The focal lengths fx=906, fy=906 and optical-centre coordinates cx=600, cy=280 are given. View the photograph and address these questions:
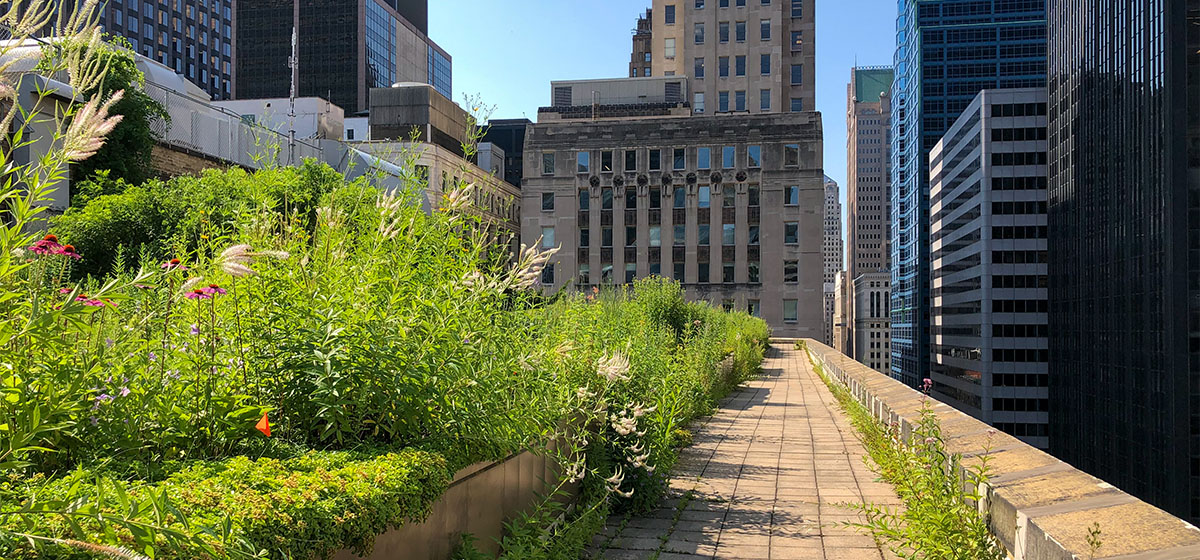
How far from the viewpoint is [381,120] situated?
2511 inches

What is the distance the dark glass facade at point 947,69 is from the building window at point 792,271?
79.2 metres

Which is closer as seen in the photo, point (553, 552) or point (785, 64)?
point (553, 552)

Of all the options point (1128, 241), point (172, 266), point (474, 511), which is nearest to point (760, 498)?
point (474, 511)

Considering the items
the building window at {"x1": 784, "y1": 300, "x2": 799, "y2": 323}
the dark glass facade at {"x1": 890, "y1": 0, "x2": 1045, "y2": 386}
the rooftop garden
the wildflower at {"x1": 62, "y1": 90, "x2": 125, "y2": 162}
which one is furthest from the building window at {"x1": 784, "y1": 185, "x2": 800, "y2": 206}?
the dark glass facade at {"x1": 890, "y1": 0, "x2": 1045, "y2": 386}

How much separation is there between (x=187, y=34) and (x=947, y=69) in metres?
107

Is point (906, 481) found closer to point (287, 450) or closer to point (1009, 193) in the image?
point (287, 450)

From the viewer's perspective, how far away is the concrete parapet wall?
3.74 m

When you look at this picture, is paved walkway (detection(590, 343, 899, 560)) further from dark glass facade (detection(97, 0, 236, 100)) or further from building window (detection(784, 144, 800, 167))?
dark glass facade (detection(97, 0, 236, 100))

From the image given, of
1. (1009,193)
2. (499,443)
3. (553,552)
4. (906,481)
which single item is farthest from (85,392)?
(1009,193)

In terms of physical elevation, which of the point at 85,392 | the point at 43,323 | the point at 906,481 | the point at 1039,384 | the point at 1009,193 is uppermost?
the point at 1009,193

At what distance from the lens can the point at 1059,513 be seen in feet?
12.8

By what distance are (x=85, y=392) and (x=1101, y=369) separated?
8778cm

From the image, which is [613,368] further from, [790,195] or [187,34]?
[187,34]

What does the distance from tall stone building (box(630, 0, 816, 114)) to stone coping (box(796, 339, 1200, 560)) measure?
7005 cm
